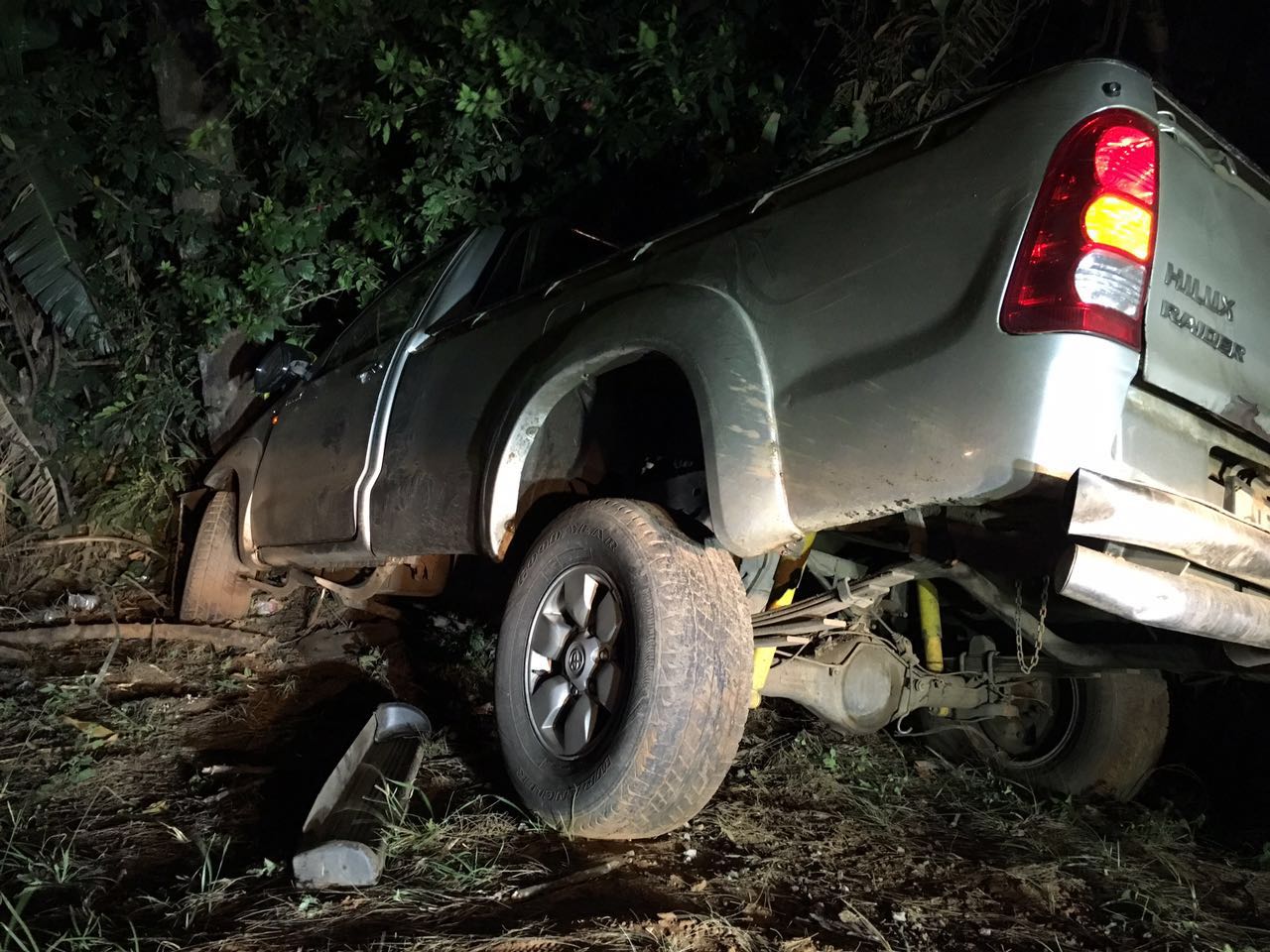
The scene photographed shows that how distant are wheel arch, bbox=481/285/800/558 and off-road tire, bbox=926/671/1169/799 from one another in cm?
185

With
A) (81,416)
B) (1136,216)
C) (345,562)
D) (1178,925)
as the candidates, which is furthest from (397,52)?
(1178,925)

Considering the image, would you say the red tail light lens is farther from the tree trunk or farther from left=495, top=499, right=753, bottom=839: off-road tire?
the tree trunk

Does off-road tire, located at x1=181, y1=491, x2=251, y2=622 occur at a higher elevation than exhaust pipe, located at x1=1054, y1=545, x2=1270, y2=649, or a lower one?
lower

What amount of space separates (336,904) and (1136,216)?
2.23m

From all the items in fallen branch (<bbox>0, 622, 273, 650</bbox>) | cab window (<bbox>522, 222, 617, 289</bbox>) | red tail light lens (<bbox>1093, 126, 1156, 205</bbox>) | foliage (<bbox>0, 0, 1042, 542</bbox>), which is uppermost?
foliage (<bbox>0, 0, 1042, 542</bbox>)

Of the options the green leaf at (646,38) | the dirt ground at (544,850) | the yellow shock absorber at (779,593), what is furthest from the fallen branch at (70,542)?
the yellow shock absorber at (779,593)

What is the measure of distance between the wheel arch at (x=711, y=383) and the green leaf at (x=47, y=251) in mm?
4367

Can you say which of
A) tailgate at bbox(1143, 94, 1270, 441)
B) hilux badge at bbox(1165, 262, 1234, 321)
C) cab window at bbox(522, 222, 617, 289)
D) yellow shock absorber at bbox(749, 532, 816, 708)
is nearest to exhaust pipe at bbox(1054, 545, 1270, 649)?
tailgate at bbox(1143, 94, 1270, 441)

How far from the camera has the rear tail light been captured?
164cm

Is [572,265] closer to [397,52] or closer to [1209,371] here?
[397,52]

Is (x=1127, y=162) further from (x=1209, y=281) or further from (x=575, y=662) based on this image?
(x=575, y=662)

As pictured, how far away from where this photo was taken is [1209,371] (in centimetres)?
183

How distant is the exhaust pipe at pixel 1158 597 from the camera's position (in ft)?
5.32

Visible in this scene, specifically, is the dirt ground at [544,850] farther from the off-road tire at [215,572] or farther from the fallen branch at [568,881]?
the off-road tire at [215,572]
